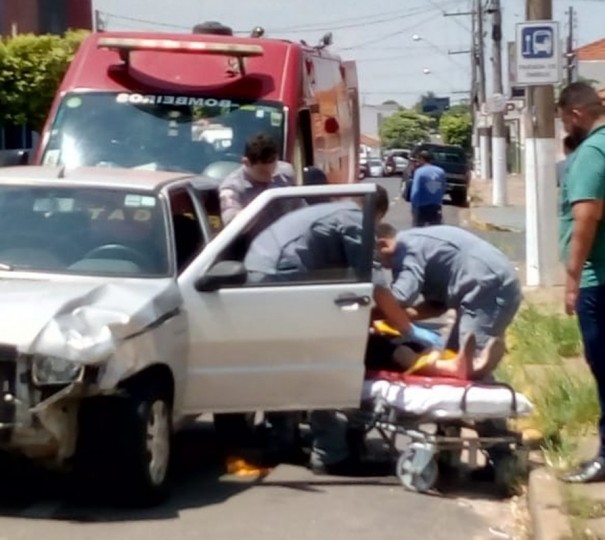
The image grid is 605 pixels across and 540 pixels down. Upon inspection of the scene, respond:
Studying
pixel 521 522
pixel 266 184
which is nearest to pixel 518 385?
pixel 266 184

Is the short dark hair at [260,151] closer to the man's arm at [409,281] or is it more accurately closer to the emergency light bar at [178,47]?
the man's arm at [409,281]

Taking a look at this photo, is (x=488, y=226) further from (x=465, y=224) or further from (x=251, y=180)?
(x=251, y=180)

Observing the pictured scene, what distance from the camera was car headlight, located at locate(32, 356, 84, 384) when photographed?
7785 mm

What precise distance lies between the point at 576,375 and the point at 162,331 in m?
3.75

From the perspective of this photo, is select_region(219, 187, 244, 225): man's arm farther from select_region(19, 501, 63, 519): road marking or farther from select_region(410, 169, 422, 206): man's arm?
select_region(410, 169, 422, 206): man's arm

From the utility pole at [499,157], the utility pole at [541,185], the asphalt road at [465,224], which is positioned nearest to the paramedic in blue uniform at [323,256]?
the asphalt road at [465,224]

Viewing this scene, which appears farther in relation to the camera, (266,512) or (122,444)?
(266,512)

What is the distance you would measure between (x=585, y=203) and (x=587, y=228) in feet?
0.41

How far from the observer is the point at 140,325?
816cm

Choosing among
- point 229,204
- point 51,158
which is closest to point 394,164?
point 51,158

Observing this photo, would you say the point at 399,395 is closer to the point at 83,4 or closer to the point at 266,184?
the point at 266,184

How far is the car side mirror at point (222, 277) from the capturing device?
8773mm

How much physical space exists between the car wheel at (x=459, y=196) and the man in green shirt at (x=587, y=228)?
36.7 meters

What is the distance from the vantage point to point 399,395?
8.93 meters
